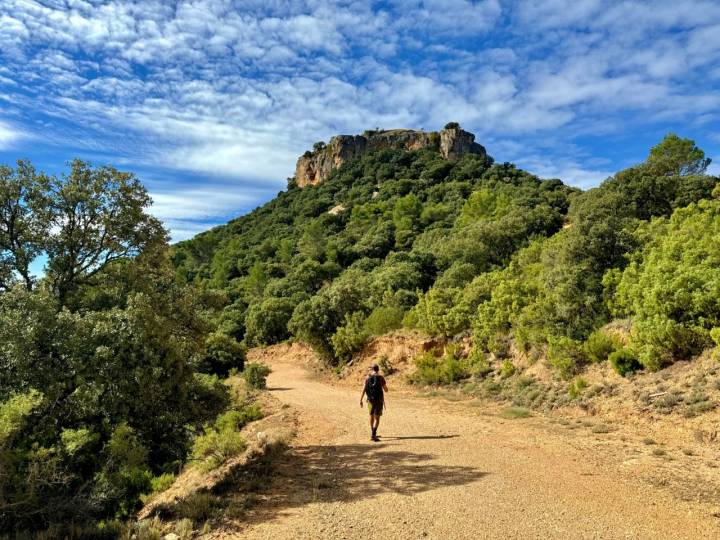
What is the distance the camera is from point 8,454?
22.6 feet

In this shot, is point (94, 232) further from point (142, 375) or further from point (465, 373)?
point (465, 373)

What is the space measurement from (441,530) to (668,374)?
323 inches

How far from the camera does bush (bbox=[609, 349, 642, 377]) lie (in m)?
12.1

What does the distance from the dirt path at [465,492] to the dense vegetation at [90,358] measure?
271 centimetres

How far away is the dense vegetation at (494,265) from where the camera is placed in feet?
42.3

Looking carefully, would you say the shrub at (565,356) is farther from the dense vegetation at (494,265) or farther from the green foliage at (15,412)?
the green foliage at (15,412)

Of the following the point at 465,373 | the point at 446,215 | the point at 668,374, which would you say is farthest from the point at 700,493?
the point at 446,215

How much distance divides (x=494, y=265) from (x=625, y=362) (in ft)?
63.2

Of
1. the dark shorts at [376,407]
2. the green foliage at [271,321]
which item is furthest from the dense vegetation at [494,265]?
the dark shorts at [376,407]

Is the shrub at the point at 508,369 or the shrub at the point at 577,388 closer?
the shrub at the point at 577,388

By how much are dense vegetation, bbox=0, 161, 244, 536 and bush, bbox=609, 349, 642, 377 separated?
10078 millimetres

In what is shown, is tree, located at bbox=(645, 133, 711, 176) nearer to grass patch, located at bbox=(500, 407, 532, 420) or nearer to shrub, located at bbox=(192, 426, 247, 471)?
grass patch, located at bbox=(500, 407, 532, 420)

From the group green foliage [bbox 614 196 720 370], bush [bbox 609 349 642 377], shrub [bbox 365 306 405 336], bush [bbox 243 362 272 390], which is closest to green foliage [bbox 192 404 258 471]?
bush [bbox 609 349 642 377]

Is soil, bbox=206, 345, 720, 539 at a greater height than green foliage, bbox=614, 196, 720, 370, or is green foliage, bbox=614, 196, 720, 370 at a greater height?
green foliage, bbox=614, 196, 720, 370
